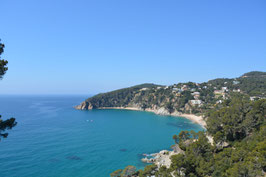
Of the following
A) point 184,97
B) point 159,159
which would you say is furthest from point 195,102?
point 159,159

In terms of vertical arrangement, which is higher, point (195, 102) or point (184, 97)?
point (184, 97)

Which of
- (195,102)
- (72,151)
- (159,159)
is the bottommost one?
→ (159,159)

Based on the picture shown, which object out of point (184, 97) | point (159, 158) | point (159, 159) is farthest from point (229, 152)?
point (184, 97)

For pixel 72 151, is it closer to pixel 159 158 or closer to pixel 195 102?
pixel 159 158

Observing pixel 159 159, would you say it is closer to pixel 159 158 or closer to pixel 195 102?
pixel 159 158

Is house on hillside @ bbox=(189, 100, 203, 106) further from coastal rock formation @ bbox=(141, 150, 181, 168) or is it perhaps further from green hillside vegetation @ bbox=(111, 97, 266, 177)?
coastal rock formation @ bbox=(141, 150, 181, 168)

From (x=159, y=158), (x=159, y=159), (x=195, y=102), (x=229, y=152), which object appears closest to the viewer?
(x=229, y=152)

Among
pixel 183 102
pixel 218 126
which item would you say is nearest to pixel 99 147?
pixel 218 126

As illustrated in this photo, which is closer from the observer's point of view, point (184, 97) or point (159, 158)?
point (159, 158)

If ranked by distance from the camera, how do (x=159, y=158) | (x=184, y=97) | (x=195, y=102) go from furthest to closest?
(x=184, y=97)
(x=195, y=102)
(x=159, y=158)
